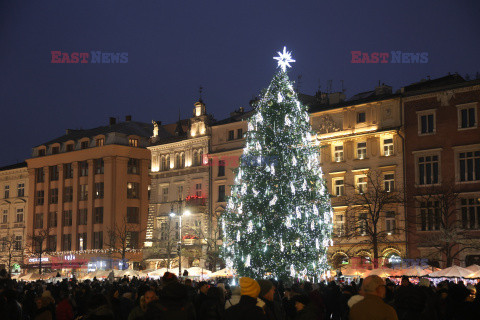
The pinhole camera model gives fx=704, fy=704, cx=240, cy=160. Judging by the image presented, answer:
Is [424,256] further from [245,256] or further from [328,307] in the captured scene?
[328,307]

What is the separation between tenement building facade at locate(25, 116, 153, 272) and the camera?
234 ft

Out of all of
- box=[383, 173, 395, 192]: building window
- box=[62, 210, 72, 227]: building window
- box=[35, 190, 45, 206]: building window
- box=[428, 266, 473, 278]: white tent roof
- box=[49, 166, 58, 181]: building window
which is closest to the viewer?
box=[428, 266, 473, 278]: white tent roof

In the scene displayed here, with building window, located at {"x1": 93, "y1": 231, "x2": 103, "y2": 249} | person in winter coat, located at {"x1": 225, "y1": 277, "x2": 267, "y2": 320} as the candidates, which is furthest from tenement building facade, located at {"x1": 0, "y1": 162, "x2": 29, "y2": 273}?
person in winter coat, located at {"x1": 225, "y1": 277, "x2": 267, "y2": 320}

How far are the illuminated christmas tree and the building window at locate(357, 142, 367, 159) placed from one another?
19424mm

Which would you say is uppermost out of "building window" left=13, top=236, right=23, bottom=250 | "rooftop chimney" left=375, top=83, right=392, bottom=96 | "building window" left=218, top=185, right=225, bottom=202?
"rooftop chimney" left=375, top=83, right=392, bottom=96

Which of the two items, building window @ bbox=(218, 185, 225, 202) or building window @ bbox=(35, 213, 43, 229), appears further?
building window @ bbox=(35, 213, 43, 229)

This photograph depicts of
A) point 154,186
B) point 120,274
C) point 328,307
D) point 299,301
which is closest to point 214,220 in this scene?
point 154,186

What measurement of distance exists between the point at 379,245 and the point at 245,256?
64.1ft

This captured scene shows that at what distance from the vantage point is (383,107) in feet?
169

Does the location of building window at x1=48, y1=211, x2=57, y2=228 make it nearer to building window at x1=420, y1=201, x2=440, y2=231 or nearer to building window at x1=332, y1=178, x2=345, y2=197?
building window at x1=332, y1=178, x2=345, y2=197

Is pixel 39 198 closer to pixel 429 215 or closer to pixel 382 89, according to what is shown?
pixel 382 89

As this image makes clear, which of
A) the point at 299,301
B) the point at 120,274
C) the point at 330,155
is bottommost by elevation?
the point at 120,274

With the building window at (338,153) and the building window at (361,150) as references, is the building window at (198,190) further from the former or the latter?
the building window at (361,150)

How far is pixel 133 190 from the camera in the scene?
73.8 m
